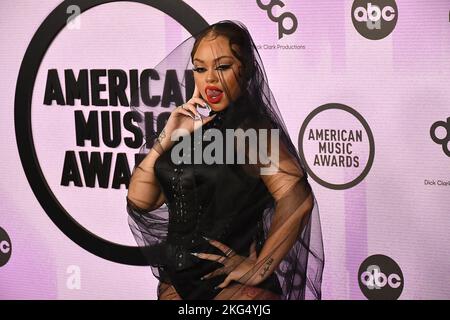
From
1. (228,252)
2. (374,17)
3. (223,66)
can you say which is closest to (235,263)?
(228,252)

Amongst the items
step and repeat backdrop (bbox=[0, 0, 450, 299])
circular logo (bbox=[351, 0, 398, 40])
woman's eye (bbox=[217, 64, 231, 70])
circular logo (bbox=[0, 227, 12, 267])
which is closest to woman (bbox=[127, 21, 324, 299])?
woman's eye (bbox=[217, 64, 231, 70])

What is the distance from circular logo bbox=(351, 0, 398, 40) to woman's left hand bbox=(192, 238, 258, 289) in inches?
33.2

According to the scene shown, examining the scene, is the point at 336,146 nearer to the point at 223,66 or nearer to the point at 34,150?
the point at 223,66

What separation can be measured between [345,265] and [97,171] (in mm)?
1056

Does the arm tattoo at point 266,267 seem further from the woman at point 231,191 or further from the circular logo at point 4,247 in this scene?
the circular logo at point 4,247

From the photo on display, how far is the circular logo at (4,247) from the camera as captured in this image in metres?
3.47

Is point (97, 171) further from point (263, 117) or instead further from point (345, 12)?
point (345, 12)

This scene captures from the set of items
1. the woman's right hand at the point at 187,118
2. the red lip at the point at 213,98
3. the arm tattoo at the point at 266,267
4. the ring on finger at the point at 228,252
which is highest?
the red lip at the point at 213,98

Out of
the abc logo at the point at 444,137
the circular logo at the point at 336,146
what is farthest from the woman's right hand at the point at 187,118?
the abc logo at the point at 444,137

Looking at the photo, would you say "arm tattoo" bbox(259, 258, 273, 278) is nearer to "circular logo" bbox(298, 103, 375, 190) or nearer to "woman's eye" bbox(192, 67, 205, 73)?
"circular logo" bbox(298, 103, 375, 190)

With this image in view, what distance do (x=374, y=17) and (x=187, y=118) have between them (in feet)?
2.44

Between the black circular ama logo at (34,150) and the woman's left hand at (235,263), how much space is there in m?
0.45

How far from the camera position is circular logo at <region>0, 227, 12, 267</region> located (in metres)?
3.47

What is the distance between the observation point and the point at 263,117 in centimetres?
285
